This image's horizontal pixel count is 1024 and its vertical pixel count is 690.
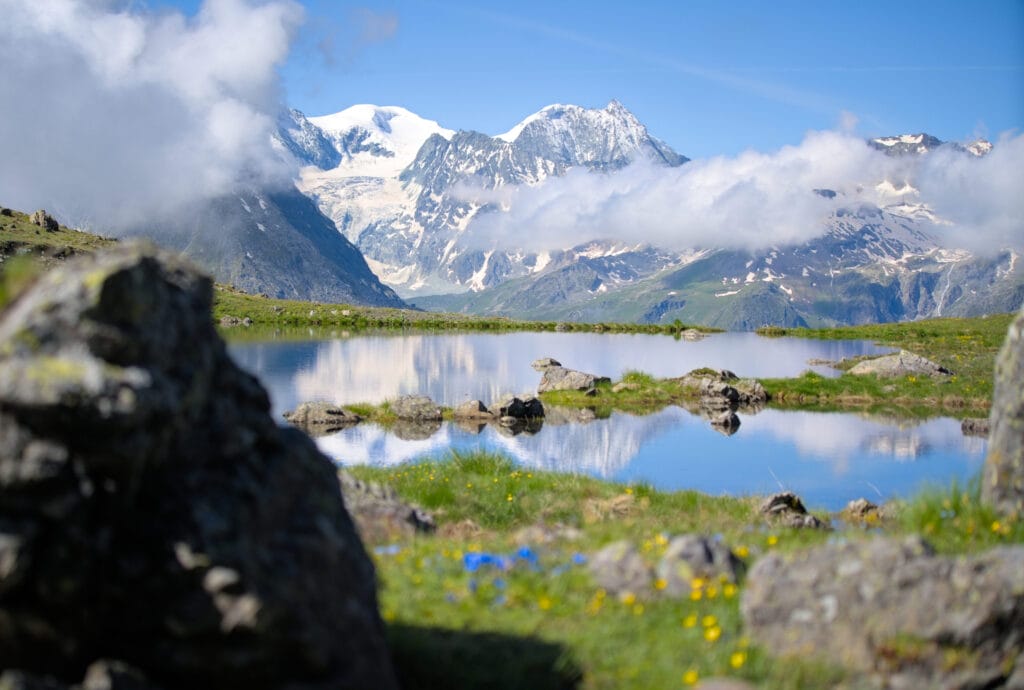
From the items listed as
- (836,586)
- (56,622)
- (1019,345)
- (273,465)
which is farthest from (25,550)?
(1019,345)

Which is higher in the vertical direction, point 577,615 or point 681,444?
point 577,615

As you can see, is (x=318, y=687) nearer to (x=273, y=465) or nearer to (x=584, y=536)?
(x=273, y=465)

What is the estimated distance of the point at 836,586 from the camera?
26.2ft

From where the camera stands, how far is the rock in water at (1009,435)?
1223cm

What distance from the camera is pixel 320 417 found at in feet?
141

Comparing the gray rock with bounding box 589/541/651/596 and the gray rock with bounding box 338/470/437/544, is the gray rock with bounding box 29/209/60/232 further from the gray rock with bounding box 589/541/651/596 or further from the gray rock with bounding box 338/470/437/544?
the gray rock with bounding box 589/541/651/596

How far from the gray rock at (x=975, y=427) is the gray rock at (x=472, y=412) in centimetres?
2540

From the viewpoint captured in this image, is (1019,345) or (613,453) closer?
(1019,345)

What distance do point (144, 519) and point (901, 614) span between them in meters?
7.10

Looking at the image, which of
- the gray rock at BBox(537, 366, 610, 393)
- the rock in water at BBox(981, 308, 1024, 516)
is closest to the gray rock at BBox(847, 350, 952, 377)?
the gray rock at BBox(537, 366, 610, 393)

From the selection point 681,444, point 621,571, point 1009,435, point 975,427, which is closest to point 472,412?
point 681,444

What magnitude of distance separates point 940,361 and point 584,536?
68.7m

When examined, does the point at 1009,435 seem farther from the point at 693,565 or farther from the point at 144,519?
the point at 144,519

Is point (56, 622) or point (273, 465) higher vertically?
point (273, 465)
